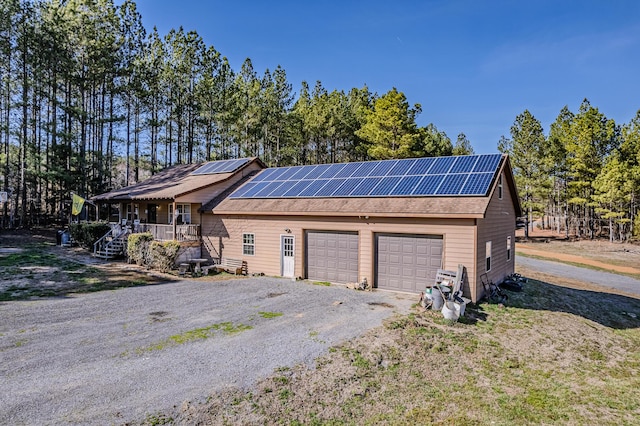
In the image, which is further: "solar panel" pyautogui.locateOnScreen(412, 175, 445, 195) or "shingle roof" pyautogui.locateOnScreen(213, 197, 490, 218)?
"solar panel" pyautogui.locateOnScreen(412, 175, 445, 195)

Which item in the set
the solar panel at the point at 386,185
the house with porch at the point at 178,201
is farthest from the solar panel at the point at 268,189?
the solar panel at the point at 386,185

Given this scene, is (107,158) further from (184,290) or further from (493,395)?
(493,395)

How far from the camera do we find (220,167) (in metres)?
23.6

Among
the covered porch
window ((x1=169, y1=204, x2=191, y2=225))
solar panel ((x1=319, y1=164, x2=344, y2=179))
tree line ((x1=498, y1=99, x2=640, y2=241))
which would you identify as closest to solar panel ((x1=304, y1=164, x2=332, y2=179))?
solar panel ((x1=319, y1=164, x2=344, y2=179))

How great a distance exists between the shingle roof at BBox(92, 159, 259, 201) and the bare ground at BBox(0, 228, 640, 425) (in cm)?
1402

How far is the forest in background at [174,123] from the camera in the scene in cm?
2917

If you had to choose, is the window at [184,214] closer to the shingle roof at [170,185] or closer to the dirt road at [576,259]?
the shingle roof at [170,185]

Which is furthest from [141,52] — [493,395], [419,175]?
[493,395]

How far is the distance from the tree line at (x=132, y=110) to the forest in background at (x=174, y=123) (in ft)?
0.40

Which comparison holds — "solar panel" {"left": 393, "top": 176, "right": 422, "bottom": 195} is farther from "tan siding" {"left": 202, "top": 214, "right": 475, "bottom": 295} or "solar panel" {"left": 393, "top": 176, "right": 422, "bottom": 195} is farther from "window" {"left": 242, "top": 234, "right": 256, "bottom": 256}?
"window" {"left": 242, "top": 234, "right": 256, "bottom": 256}

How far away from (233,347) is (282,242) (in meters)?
8.66

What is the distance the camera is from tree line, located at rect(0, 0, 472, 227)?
95.0ft

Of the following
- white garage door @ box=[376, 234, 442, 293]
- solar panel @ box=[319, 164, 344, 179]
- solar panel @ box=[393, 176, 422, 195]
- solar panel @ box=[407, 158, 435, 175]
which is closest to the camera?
white garage door @ box=[376, 234, 442, 293]

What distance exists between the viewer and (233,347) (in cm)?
812
